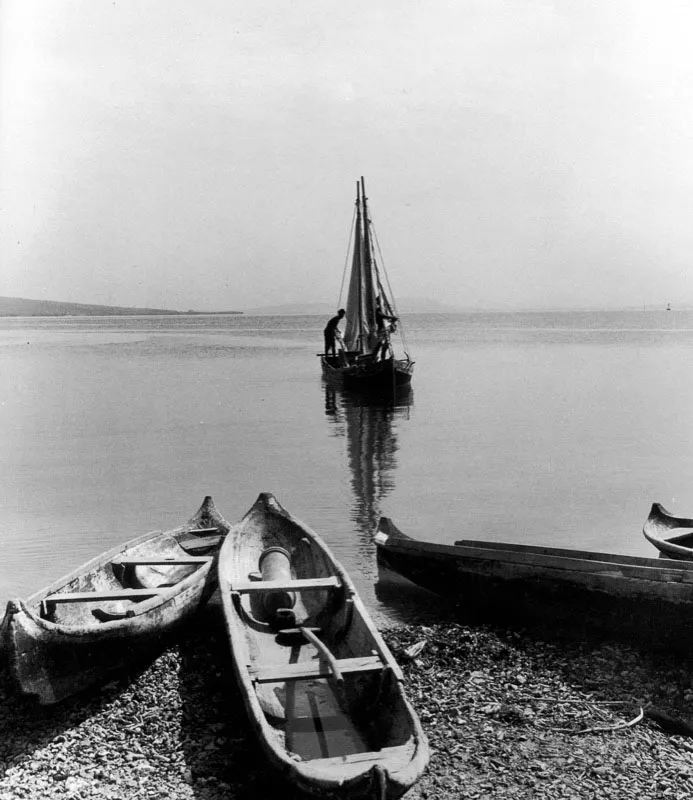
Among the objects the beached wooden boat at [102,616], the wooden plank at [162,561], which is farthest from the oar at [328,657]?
the wooden plank at [162,561]

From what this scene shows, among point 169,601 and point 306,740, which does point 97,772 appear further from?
point 169,601

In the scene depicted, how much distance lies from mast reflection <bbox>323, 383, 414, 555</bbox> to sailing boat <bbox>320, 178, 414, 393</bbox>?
2.67ft

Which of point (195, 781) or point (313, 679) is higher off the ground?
point (313, 679)

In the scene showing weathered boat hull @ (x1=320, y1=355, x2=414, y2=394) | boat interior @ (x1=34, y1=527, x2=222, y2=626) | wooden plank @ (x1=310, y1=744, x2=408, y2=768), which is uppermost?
wooden plank @ (x1=310, y1=744, x2=408, y2=768)

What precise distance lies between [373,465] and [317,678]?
48.4ft

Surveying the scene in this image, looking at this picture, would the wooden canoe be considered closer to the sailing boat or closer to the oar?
the oar

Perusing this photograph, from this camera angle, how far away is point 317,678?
673cm

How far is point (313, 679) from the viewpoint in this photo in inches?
269

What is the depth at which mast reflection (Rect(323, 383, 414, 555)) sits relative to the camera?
16.3m

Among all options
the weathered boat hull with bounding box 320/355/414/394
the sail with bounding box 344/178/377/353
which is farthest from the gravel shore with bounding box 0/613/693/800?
the sail with bounding box 344/178/377/353

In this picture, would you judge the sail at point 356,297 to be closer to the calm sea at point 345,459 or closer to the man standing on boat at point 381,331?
the man standing on boat at point 381,331

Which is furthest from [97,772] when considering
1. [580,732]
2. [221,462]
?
[221,462]

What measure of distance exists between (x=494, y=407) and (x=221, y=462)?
1570 centimetres

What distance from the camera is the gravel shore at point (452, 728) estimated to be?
6.18m
